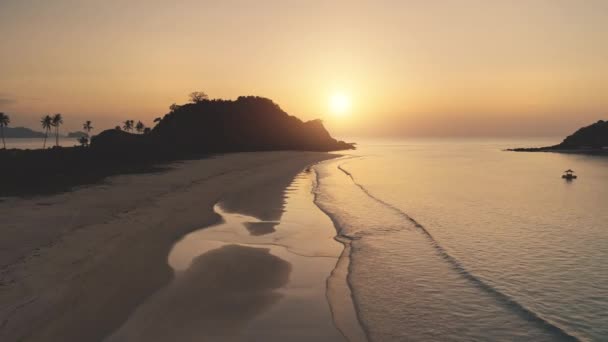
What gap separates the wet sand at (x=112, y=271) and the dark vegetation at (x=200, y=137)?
2464cm

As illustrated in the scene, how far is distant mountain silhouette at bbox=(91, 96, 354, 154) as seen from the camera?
130 metres

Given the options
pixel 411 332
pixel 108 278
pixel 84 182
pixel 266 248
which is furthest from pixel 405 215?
pixel 84 182

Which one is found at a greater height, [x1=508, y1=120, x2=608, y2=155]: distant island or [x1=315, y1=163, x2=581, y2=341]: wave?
[x1=508, y1=120, x2=608, y2=155]: distant island

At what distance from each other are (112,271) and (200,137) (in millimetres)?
123282

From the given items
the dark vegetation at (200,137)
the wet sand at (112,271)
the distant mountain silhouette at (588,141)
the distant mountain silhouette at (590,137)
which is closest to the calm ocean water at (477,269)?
the wet sand at (112,271)

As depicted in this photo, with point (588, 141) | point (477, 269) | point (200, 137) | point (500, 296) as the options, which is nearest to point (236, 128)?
point (200, 137)

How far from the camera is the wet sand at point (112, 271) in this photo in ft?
27.2

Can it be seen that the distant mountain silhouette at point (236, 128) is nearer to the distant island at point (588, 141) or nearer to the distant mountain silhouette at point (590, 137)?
the distant island at point (588, 141)

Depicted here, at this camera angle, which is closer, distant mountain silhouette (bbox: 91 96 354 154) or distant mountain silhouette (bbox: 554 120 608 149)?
distant mountain silhouette (bbox: 91 96 354 154)

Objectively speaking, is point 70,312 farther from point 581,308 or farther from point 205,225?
point 581,308

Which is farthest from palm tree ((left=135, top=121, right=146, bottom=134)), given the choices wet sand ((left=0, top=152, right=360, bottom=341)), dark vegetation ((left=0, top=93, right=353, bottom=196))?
wet sand ((left=0, top=152, right=360, bottom=341))

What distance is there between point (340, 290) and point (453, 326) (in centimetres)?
337

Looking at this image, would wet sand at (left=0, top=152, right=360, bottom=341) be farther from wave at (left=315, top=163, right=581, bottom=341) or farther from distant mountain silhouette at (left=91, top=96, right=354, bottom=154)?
distant mountain silhouette at (left=91, top=96, right=354, bottom=154)

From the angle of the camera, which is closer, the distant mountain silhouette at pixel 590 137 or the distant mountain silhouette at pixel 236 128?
the distant mountain silhouette at pixel 236 128
